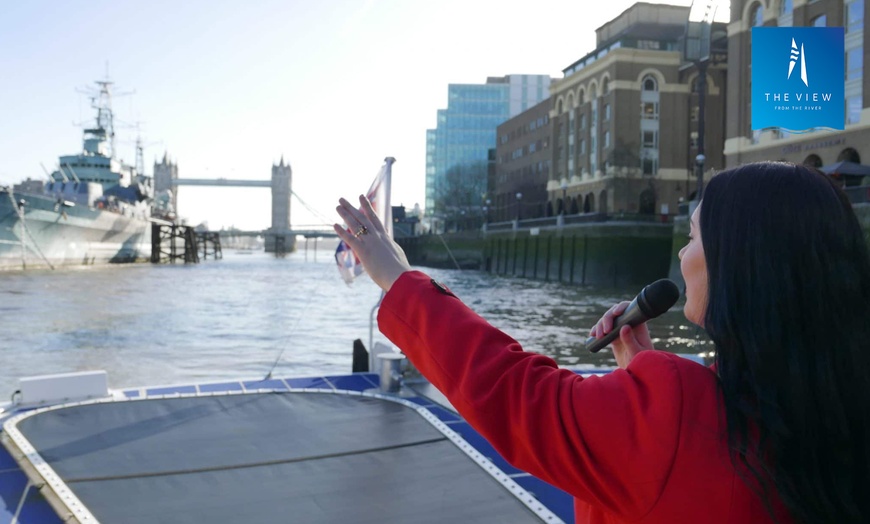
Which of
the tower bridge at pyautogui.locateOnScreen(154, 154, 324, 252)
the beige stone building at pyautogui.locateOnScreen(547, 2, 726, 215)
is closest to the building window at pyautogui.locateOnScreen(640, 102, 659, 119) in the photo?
the beige stone building at pyautogui.locateOnScreen(547, 2, 726, 215)

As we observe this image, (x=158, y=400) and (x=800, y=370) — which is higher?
(x=800, y=370)

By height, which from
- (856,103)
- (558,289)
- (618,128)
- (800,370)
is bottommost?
(558,289)

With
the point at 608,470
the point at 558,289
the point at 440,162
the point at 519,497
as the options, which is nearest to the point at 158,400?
the point at 519,497

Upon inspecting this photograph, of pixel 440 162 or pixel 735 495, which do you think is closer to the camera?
pixel 735 495

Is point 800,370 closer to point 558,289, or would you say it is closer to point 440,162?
point 558,289

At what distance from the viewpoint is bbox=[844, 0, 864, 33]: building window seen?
238 inches

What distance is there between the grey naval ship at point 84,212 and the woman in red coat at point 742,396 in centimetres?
3875

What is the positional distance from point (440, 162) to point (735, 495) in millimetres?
106062

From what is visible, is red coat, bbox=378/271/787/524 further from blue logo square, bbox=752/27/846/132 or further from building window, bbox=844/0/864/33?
building window, bbox=844/0/864/33

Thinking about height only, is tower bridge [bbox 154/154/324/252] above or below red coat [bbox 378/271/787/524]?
above

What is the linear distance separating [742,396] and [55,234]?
4345 cm

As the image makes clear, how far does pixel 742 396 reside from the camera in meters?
0.90

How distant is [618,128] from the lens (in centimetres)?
4162

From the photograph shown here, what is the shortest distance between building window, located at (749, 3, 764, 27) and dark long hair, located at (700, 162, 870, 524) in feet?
19.7
